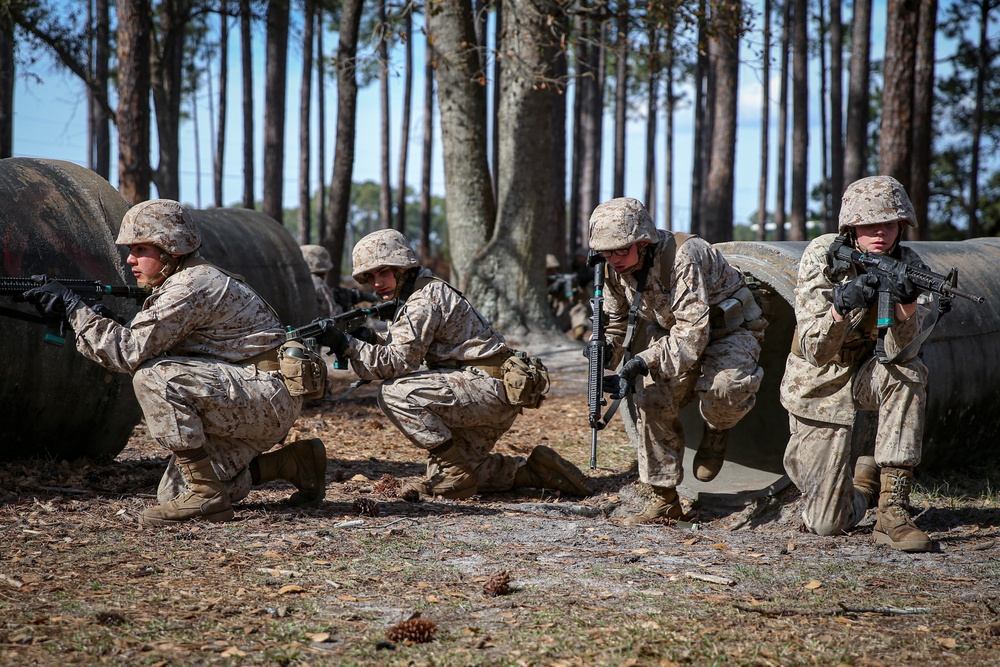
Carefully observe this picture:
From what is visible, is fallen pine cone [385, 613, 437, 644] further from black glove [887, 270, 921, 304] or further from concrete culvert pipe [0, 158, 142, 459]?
concrete culvert pipe [0, 158, 142, 459]

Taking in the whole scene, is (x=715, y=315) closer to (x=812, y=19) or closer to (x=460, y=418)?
(x=460, y=418)

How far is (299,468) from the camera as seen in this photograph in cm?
604

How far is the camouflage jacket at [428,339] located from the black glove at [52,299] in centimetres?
155

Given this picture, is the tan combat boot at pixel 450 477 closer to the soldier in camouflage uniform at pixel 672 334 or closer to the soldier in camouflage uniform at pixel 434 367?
the soldier in camouflage uniform at pixel 434 367

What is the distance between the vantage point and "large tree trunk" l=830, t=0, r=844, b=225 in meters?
25.7

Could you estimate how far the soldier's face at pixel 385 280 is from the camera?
6375mm

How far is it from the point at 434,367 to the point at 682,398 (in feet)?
5.19

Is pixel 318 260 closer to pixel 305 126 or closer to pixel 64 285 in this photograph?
pixel 64 285

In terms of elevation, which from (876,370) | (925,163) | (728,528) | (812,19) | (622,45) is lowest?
(728,528)

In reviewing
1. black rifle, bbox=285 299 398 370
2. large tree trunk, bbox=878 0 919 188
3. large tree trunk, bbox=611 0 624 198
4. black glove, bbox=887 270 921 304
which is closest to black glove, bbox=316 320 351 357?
black rifle, bbox=285 299 398 370

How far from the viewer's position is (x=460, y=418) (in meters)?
6.37

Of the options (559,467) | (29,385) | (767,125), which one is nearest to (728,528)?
(559,467)

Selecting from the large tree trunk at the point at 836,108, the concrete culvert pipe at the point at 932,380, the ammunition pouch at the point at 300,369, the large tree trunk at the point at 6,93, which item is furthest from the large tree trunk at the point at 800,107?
the ammunition pouch at the point at 300,369

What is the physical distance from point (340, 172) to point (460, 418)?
1078cm
